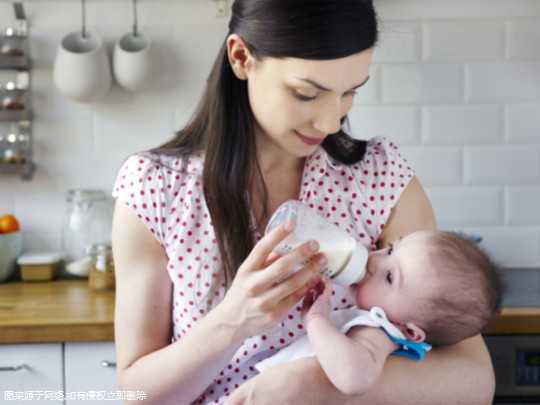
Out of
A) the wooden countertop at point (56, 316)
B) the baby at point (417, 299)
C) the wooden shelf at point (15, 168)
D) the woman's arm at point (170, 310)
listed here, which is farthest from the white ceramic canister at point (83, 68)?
the baby at point (417, 299)

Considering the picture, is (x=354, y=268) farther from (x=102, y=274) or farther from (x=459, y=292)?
(x=102, y=274)

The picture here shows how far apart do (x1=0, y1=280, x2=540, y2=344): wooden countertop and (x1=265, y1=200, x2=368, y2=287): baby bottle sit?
0.79 meters

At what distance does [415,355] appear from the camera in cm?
140

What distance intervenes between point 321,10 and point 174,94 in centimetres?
129

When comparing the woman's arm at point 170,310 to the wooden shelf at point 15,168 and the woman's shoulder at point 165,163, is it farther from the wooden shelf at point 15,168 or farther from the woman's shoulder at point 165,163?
the wooden shelf at point 15,168

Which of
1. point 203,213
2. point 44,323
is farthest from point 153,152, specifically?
point 44,323

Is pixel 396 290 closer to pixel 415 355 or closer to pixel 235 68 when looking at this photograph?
pixel 415 355

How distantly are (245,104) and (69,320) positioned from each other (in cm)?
80

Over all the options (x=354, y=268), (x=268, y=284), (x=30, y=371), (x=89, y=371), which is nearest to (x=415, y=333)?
(x=354, y=268)

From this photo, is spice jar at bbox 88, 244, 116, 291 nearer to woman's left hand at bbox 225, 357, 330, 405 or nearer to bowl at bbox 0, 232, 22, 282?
bowl at bbox 0, 232, 22, 282

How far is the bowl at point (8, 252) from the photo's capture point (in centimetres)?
246

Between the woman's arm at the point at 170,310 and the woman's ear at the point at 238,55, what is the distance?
354 mm

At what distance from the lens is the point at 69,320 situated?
6.55 feet

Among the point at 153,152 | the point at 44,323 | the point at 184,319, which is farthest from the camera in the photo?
the point at 44,323
